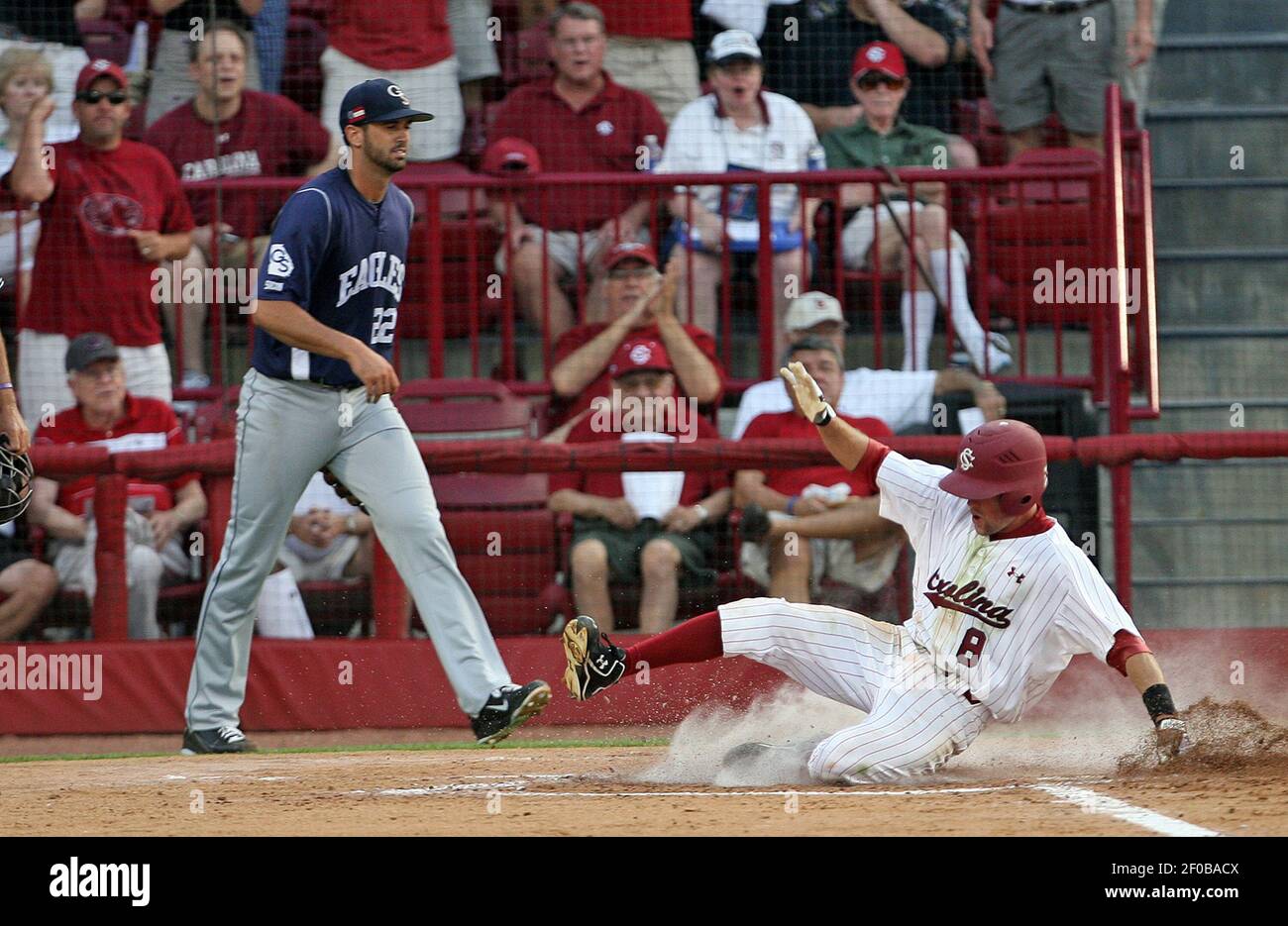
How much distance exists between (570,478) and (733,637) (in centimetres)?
295

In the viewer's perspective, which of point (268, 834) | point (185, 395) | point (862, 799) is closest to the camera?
point (268, 834)

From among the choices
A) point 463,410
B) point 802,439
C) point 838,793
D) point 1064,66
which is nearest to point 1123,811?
point 838,793

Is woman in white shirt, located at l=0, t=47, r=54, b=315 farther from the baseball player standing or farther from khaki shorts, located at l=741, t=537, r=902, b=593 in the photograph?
khaki shorts, located at l=741, t=537, r=902, b=593

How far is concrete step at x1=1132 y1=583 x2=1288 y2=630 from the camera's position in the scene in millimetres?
9008

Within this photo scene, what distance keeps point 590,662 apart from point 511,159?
4459 millimetres

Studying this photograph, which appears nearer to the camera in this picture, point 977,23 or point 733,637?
point 733,637

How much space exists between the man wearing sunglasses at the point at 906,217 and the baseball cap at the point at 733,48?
62 centimetres

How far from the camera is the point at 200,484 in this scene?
8.30 m

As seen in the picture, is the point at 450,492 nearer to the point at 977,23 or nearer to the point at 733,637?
the point at 733,637

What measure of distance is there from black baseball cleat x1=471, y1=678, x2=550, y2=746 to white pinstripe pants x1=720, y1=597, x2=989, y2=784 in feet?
2.01

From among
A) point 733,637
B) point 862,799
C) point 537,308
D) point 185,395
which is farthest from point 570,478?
point 862,799

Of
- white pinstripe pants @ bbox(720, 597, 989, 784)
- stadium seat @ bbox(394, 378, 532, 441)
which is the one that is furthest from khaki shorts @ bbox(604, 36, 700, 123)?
white pinstripe pants @ bbox(720, 597, 989, 784)

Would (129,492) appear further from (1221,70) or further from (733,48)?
(1221,70)

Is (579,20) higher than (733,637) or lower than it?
higher
